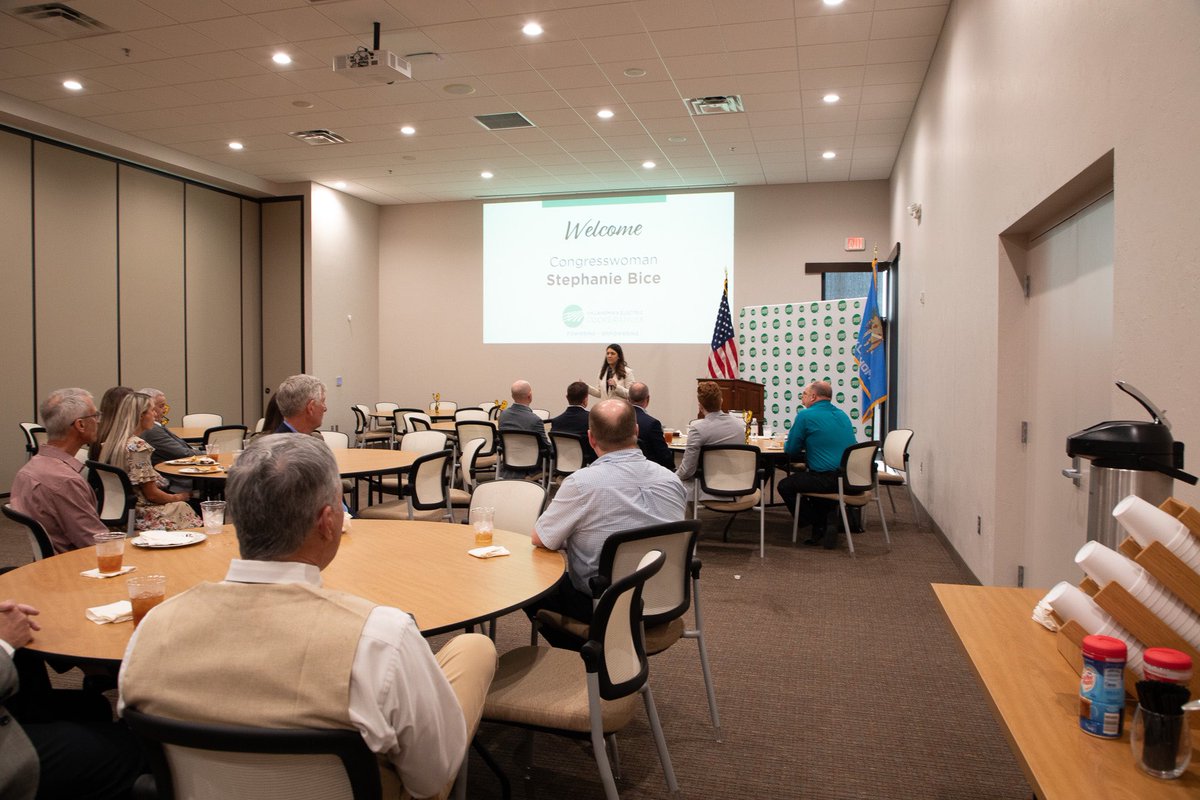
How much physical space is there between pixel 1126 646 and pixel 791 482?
5040 mm

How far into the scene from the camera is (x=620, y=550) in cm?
257

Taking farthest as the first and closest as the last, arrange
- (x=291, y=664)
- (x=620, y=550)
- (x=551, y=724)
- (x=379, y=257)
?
(x=379, y=257) < (x=620, y=550) < (x=551, y=724) < (x=291, y=664)

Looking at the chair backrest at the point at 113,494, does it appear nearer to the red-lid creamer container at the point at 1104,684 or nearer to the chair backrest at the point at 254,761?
the chair backrest at the point at 254,761

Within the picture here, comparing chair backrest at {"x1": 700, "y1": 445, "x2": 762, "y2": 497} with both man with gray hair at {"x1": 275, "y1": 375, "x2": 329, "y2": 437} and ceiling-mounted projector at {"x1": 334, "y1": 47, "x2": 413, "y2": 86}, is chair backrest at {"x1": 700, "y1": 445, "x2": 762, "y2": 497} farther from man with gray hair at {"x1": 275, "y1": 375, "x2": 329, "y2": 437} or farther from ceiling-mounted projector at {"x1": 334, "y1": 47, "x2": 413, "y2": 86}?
ceiling-mounted projector at {"x1": 334, "y1": 47, "x2": 413, "y2": 86}

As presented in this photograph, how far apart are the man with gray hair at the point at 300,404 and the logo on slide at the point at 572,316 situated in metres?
8.13

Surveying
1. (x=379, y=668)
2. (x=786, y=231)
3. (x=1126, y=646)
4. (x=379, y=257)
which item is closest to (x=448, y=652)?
(x=379, y=668)

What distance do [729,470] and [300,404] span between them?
3129 mm

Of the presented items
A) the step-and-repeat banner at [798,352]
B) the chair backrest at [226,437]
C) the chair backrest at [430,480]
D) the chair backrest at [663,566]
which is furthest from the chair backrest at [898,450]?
the chair backrest at [226,437]

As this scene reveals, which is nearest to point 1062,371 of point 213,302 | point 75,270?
point 75,270

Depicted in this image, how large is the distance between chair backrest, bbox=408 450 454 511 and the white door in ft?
10.9

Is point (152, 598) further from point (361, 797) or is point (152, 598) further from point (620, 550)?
point (620, 550)

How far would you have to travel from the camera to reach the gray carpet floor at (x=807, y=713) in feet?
9.01

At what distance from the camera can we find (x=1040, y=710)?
1.48m

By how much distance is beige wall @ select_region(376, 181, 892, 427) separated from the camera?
37.4ft
